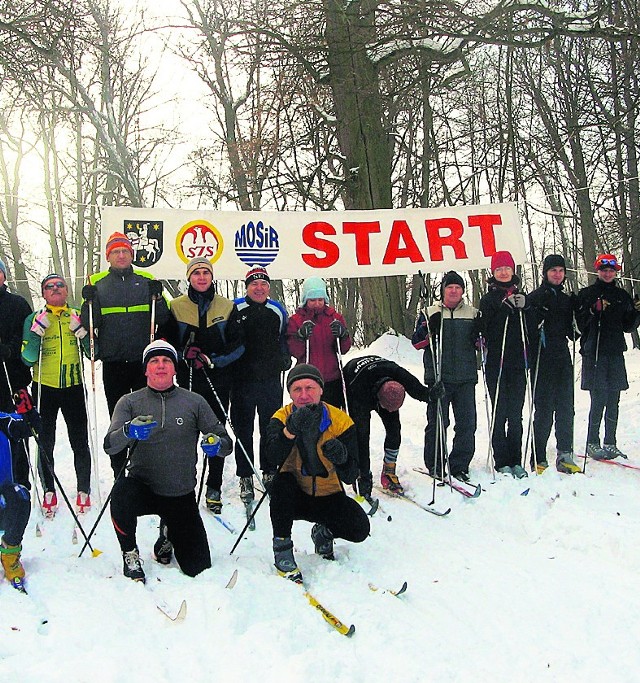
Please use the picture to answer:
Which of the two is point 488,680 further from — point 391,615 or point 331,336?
point 331,336

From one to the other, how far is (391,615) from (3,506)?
218 cm

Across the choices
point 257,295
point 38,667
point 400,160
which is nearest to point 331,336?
point 257,295

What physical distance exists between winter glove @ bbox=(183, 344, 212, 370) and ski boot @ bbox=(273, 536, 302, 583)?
154 centimetres

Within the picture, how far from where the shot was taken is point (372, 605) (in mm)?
3318

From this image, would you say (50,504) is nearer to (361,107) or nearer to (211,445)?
(211,445)

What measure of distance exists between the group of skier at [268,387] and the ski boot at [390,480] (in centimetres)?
1

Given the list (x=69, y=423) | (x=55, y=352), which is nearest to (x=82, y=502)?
(x=69, y=423)

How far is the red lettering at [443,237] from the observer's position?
8.12 m

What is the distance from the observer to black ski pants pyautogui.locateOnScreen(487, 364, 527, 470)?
5.70 m

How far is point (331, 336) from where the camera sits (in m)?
5.38

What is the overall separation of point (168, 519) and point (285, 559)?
29.1 inches

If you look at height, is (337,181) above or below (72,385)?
Result: above

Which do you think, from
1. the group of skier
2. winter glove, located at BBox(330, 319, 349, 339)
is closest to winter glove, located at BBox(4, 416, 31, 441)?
the group of skier

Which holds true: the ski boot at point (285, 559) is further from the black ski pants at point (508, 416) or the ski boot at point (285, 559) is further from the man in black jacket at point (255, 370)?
the black ski pants at point (508, 416)
